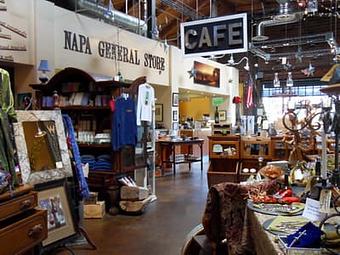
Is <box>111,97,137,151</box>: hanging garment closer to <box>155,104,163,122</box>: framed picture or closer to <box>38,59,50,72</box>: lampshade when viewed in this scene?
<box>38,59,50,72</box>: lampshade

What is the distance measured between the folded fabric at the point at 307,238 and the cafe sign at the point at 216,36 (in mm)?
4140

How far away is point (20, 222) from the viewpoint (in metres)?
2.37

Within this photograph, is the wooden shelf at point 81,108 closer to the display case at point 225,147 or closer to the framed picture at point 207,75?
the display case at point 225,147

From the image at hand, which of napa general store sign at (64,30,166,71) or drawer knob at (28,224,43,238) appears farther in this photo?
napa general store sign at (64,30,166,71)

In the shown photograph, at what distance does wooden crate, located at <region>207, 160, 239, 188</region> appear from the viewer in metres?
6.60

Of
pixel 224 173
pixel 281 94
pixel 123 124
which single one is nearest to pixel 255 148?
pixel 224 173

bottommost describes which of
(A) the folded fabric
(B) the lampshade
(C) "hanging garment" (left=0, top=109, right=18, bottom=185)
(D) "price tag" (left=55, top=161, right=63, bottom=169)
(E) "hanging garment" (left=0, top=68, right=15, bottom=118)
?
(A) the folded fabric

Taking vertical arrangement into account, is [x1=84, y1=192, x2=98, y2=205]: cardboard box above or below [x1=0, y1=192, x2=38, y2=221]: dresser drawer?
below

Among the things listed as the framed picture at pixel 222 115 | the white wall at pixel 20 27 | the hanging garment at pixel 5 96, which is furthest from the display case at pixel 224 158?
the framed picture at pixel 222 115

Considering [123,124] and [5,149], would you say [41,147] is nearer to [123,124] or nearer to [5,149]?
[5,149]

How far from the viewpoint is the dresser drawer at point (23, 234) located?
2188mm

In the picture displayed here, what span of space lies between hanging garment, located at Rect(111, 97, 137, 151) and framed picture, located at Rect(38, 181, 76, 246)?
197 centimetres

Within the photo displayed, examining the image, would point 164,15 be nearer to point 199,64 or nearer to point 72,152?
point 199,64

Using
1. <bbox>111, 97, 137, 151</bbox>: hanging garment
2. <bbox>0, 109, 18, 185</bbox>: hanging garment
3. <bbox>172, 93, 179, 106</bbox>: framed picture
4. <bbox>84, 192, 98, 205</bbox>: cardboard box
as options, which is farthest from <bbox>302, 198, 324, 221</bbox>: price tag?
<bbox>172, 93, 179, 106</bbox>: framed picture
